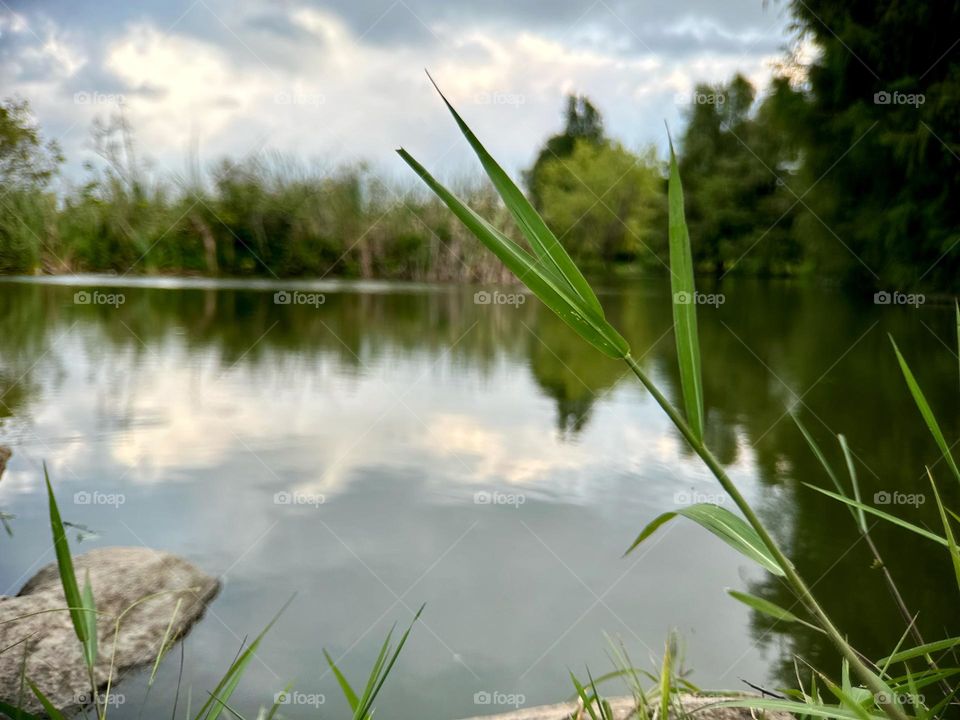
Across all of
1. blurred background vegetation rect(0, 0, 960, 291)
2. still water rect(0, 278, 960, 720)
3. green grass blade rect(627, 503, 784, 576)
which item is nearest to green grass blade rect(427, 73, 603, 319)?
green grass blade rect(627, 503, 784, 576)

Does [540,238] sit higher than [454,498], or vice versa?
[540,238]

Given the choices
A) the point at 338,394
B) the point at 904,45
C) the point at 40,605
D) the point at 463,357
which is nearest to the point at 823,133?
the point at 904,45

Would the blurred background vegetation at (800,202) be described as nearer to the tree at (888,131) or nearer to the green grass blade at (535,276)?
the tree at (888,131)

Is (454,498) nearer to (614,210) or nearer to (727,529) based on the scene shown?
(727,529)

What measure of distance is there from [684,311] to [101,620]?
2.03 metres

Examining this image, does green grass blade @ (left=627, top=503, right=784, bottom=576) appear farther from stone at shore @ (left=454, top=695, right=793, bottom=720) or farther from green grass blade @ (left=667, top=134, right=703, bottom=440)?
stone at shore @ (left=454, top=695, right=793, bottom=720)

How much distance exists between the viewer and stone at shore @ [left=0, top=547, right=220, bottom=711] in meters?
1.80

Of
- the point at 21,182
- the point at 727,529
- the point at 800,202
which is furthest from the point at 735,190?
the point at 727,529

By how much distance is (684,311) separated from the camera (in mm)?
464

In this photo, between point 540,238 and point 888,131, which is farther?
point 888,131

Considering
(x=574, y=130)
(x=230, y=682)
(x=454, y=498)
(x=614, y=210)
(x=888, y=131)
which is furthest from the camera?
(x=574, y=130)

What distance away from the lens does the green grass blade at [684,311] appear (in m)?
0.45

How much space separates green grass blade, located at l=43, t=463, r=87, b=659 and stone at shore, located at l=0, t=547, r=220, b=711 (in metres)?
1.09

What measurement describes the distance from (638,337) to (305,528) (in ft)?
18.4
